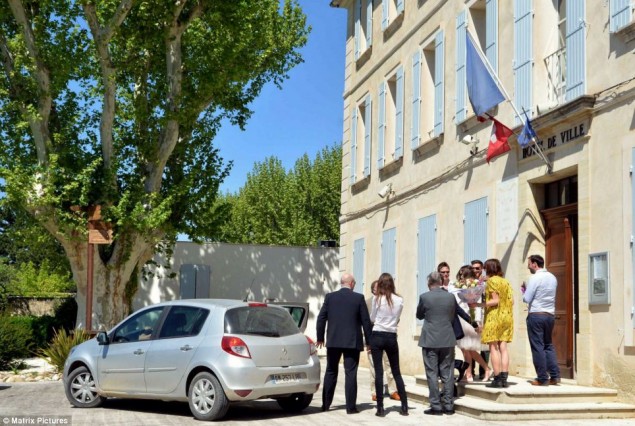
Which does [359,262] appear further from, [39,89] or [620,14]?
[620,14]

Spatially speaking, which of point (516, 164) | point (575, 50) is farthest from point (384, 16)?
point (575, 50)

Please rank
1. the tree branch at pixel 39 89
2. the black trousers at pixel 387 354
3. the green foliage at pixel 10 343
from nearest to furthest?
the black trousers at pixel 387 354
the green foliage at pixel 10 343
the tree branch at pixel 39 89

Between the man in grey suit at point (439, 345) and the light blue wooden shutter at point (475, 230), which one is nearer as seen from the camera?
the man in grey suit at point (439, 345)

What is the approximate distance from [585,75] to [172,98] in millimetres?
12466

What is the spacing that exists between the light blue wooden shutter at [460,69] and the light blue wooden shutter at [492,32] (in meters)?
0.72

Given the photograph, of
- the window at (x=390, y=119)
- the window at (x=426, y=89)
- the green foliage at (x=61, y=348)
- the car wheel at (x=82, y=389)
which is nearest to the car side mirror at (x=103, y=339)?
the car wheel at (x=82, y=389)

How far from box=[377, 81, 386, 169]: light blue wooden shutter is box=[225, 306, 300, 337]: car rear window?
10.6 metres

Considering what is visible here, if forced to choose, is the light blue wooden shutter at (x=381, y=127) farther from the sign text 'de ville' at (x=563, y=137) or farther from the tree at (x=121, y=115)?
the sign text 'de ville' at (x=563, y=137)

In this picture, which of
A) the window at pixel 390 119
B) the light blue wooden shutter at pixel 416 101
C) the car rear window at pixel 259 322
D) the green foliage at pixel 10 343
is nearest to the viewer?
the car rear window at pixel 259 322

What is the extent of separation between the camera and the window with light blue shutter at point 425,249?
59.4 ft

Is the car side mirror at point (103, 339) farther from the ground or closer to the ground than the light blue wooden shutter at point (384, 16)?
closer to the ground

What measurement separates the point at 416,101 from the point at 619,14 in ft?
26.0

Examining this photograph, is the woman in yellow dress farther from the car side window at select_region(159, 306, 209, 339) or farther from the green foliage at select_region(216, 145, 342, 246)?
the green foliage at select_region(216, 145, 342, 246)

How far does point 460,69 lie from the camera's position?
1689cm
